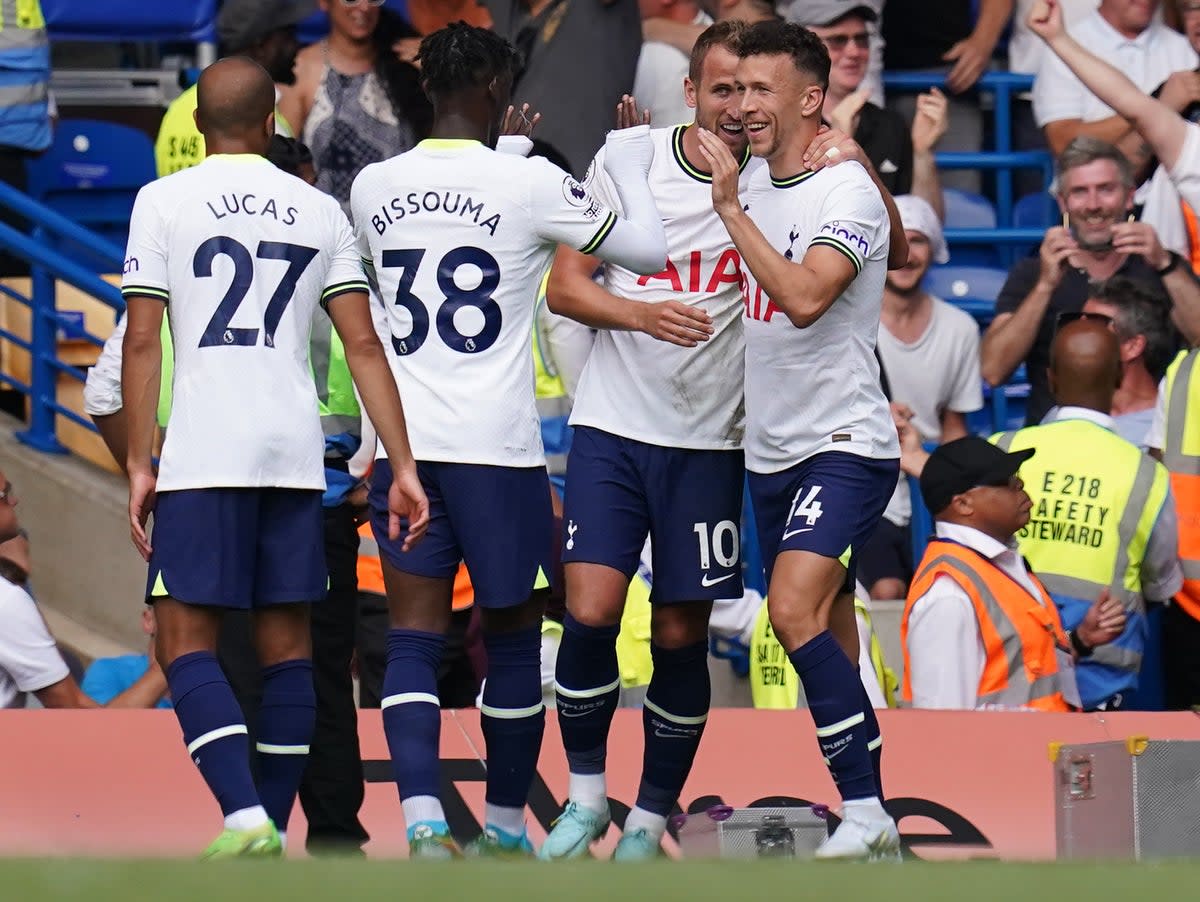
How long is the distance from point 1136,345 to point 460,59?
390cm

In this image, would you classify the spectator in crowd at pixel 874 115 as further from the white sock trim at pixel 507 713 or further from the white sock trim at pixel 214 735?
the white sock trim at pixel 214 735

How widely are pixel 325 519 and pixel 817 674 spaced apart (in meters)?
1.65

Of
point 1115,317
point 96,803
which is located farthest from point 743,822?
point 1115,317

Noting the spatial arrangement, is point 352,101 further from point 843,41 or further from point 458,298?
point 458,298

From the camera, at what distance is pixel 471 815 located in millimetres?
7062

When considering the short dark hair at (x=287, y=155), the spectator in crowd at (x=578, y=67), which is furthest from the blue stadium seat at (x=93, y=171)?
the short dark hair at (x=287, y=155)

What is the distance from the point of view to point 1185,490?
8406 mm

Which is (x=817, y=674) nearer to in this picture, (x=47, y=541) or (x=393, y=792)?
(x=393, y=792)

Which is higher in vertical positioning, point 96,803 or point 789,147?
point 789,147

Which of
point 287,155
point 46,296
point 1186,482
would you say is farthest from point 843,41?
point 287,155

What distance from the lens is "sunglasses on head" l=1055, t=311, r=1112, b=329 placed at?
8523 mm

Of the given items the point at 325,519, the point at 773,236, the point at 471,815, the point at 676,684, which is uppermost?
the point at 773,236

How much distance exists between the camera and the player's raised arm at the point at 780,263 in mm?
5957

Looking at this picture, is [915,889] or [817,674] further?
[817,674]
